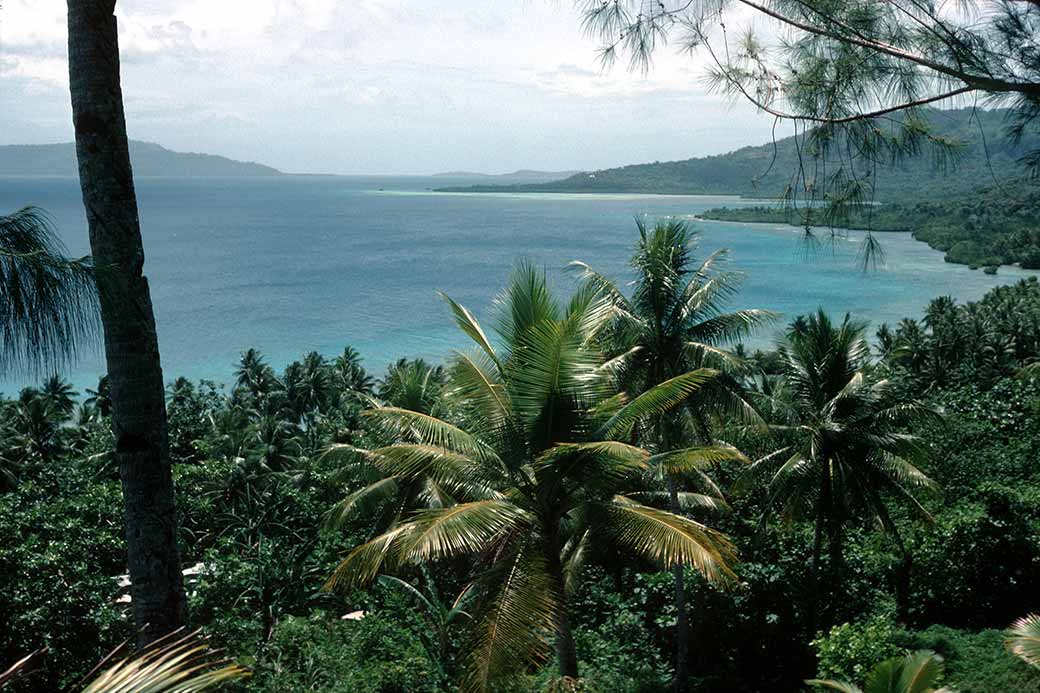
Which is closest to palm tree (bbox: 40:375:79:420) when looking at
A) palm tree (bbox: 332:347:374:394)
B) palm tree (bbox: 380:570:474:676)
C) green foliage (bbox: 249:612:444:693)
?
palm tree (bbox: 332:347:374:394)

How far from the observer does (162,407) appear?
5617 mm

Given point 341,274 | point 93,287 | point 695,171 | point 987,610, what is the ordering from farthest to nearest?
point 695,171
point 341,274
point 987,610
point 93,287

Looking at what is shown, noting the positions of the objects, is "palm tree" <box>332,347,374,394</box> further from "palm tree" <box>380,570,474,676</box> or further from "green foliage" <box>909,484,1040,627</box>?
"green foliage" <box>909,484,1040,627</box>

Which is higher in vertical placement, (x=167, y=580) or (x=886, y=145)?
(x=886, y=145)

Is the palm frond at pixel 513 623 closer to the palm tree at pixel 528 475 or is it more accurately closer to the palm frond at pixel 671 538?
the palm tree at pixel 528 475

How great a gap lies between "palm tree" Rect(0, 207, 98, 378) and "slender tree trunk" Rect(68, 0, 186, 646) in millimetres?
783

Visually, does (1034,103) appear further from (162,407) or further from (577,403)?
(162,407)

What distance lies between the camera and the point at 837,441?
45.8ft

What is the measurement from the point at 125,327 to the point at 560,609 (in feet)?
16.5

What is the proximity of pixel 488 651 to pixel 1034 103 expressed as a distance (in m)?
6.14

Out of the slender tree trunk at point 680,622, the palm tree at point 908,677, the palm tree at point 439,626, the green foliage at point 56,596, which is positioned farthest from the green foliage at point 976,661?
the green foliage at point 56,596

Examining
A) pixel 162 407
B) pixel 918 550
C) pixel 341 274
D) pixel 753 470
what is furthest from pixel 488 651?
pixel 341 274

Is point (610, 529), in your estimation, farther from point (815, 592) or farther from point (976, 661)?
point (815, 592)

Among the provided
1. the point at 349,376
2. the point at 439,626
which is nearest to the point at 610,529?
the point at 439,626
